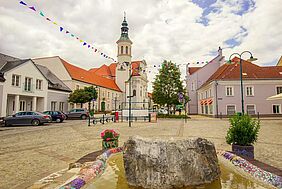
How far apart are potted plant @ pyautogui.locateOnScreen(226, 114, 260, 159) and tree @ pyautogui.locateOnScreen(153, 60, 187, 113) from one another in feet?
87.8

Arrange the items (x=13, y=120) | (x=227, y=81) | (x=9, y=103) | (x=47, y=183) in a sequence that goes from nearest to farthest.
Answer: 1. (x=47, y=183)
2. (x=13, y=120)
3. (x=9, y=103)
4. (x=227, y=81)

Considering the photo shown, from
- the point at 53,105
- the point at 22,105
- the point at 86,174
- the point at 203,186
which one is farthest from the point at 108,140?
the point at 53,105

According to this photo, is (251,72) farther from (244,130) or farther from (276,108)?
(244,130)

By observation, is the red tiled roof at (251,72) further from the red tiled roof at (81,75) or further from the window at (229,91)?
the red tiled roof at (81,75)

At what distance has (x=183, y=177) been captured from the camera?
12.0 feet

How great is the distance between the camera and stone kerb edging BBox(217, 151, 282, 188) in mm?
3641

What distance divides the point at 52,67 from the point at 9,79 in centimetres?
1884

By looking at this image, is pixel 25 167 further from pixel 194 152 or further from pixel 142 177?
pixel 194 152

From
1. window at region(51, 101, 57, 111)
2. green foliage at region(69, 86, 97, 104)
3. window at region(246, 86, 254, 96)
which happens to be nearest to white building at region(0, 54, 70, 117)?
window at region(51, 101, 57, 111)

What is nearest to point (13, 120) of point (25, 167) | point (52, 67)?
point (25, 167)

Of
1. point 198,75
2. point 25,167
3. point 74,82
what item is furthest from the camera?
point 198,75

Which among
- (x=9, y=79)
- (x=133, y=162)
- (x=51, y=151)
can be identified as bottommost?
(x=51, y=151)

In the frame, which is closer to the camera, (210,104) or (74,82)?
(210,104)

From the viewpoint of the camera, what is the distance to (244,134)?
5.85 metres
